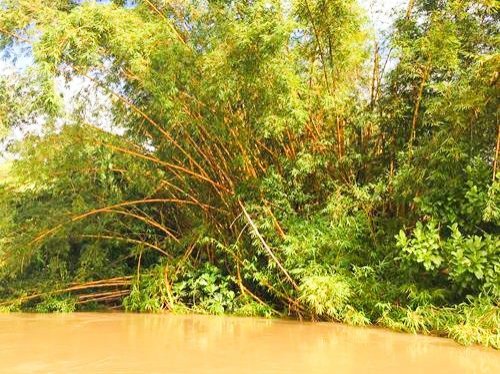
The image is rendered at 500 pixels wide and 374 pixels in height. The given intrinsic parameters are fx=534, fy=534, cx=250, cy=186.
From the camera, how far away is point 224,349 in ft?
12.2

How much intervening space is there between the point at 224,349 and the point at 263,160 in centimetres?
297

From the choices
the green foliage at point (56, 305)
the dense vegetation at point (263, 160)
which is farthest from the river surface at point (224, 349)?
the green foliage at point (56, 305)

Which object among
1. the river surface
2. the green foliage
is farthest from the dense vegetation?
the river surface

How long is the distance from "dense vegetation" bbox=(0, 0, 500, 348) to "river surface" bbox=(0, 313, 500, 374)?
1.39 feet

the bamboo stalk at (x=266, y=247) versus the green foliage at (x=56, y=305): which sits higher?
the bamboo stalk at (x=266, y=247)

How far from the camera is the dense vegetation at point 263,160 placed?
15.5ft

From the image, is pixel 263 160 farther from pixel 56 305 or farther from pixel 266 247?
pixel 56 305

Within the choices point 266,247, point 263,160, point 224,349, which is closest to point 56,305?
point 266,247

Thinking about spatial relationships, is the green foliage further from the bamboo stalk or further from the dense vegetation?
the bamboo stalk

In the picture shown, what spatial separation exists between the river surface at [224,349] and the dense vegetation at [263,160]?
423 millimetres

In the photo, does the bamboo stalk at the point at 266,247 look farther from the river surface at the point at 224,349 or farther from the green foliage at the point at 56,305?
the green foliage at the point at 56,305

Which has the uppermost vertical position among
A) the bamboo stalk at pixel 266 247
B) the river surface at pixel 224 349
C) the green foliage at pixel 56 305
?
the bamboo stalk at pixel 266 247

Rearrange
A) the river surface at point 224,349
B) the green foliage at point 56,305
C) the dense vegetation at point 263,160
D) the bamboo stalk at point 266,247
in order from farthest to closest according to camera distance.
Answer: the green foliage at point 56,305, the bamboo stalk at point 266,247, the dense vegetation at point 263,160, the river surface at point 224,349

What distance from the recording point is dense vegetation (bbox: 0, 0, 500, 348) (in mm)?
4727
